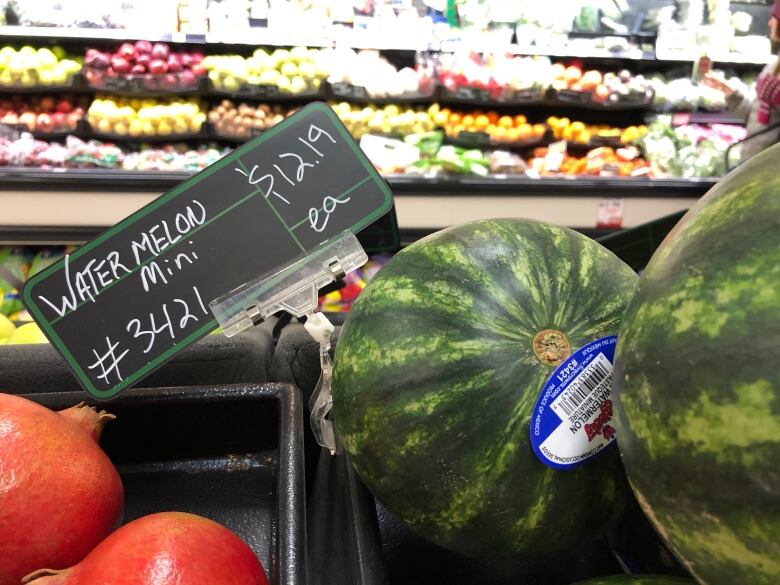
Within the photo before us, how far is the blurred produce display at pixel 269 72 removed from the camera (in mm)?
2973

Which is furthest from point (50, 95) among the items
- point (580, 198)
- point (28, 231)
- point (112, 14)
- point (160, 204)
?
point (160, 204)

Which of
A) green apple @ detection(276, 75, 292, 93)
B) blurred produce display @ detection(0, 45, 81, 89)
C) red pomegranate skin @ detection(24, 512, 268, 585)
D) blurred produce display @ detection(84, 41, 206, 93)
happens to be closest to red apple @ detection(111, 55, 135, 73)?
blurred produce display @ detection(84, 41, 206, 93)

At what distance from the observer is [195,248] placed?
70cm

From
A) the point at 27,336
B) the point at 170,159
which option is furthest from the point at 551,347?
the point at 170,159

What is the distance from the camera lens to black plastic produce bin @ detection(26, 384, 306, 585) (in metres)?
0.69

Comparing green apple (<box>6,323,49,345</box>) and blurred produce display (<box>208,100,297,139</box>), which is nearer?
green apple (<box>6,323,49,345</box>)

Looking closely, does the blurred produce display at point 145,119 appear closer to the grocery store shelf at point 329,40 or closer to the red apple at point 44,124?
the red apple at point 44,124

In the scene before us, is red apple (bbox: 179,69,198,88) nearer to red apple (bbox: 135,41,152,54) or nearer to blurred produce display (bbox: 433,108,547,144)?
red apple (bbox: 135,41,152,54)

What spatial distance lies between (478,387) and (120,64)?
2.96m

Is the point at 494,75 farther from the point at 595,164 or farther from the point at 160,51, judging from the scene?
the point at 160,51

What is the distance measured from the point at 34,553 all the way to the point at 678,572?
1.75ft

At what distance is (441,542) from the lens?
56cm

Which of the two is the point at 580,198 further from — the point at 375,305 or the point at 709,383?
the point at 709,383

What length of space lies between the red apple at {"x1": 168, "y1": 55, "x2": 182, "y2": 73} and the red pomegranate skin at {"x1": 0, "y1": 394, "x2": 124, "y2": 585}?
278cm
